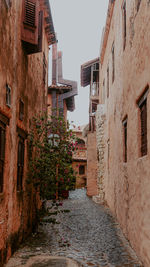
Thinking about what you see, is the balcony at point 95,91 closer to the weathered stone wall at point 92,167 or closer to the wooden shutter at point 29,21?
the weathered stone wall at point 92,167

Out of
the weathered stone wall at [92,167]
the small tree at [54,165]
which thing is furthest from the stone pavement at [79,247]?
the weathered stone wall at [92,167]

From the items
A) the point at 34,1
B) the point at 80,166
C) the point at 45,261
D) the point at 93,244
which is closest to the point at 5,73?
the point at 34,1

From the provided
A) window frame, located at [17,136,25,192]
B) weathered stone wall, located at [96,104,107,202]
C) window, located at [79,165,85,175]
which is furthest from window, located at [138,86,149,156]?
window, located at [79,165,85,175]

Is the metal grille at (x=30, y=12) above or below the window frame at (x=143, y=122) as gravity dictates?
above

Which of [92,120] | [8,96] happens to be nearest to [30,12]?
[8,96]

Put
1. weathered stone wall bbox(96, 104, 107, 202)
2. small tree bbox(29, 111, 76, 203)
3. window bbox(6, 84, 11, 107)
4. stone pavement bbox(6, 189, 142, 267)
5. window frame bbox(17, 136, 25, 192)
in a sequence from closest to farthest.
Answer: window bbox(6, 84, 11, 107) → stone pavement bbox(6, 189, 142, 267) → window frame bbox(17, 136, 25, 192) → small tree bbox(29, 111, 76, 203) → weathered stone wall bbox(96, 104, 107, 202)

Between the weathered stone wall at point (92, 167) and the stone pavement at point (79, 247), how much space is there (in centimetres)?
980

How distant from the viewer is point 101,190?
15758 millimetres

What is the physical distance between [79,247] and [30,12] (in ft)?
17.5

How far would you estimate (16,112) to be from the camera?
645 centimetres

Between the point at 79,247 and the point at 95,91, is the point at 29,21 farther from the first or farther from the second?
the point at 95,91

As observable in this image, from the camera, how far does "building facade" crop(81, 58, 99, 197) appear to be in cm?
2002

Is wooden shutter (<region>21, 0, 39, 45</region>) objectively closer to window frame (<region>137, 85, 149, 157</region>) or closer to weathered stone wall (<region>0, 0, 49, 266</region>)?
weathered stone wall (<region>0, 0, 49, 266</region>)

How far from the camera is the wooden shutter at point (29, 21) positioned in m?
6.98
